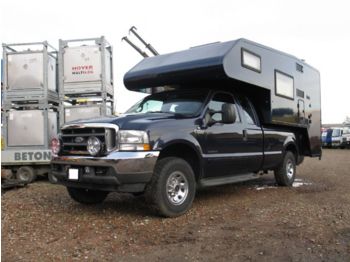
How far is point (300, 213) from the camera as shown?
5949mm

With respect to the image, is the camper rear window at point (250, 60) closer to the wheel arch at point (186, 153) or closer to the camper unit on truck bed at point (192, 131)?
the camper unit on truck bed at point (192, 131)

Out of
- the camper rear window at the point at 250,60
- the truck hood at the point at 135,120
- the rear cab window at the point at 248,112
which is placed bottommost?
the truck hood at the point at 135,120

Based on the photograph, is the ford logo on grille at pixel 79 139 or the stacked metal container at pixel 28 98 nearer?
the ford logo on grille at pixel 79 139

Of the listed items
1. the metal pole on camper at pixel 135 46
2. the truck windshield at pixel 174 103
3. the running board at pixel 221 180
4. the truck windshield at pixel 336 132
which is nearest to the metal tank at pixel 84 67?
the metal pole on camper at pixel 135 46

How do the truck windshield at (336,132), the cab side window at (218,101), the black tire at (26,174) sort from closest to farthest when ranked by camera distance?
1. the cab side window at (218,101)
2. the black tire at (26,174)
3. the truck windshield at (336,132)

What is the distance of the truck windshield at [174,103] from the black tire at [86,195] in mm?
1504

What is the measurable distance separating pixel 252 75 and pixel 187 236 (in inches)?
144

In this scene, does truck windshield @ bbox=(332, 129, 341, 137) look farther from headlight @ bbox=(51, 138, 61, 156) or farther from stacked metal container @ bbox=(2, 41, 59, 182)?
headlight @ bbox=(51, 138, 61, 156)

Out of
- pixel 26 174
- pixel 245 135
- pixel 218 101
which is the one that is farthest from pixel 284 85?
pixel 26 174

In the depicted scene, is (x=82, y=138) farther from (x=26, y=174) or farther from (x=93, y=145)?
(x=26, y=174)

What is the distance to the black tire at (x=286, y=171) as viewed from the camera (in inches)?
352

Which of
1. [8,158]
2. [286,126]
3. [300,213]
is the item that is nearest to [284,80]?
[286,126]

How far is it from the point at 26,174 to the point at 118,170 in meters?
5.51

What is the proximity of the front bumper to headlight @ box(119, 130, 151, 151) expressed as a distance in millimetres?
72
